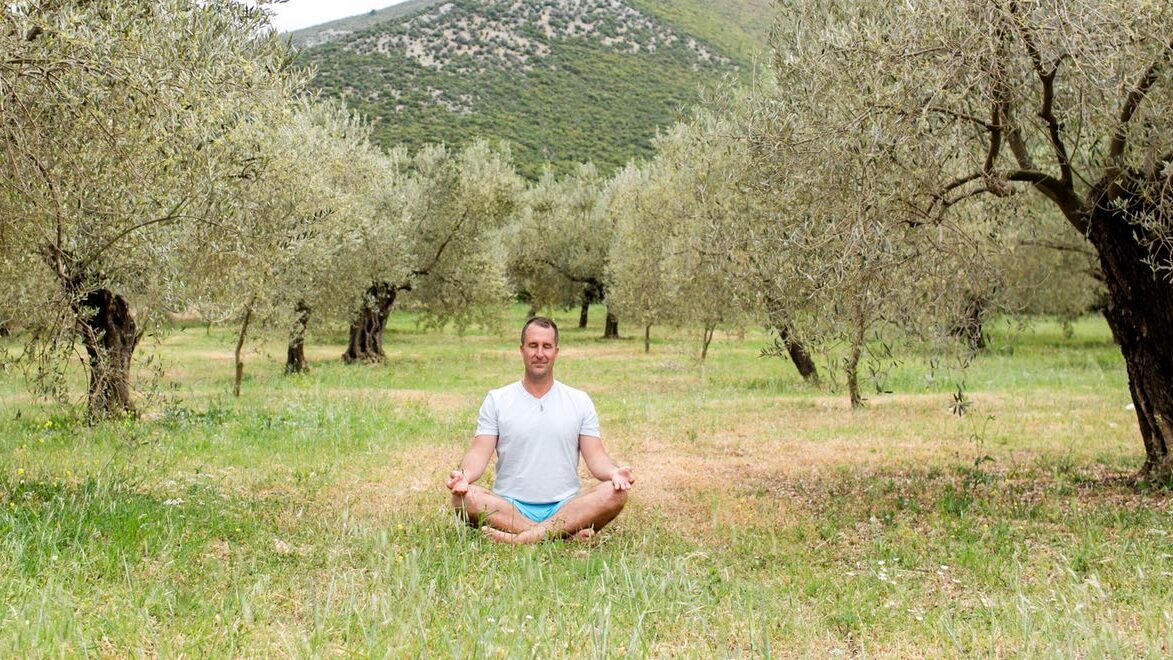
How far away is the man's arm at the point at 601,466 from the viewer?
694 centimetres

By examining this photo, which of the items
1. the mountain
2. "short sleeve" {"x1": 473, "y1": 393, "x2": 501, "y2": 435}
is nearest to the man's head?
"short sleeve" {"x1": 473, "y1": 393, "x2": 501, "y2": 435}

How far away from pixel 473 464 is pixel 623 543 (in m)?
1.29

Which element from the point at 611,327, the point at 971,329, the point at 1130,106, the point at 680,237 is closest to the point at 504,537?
the point at 971,329

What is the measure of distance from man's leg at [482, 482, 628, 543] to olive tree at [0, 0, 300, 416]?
3.53 meters

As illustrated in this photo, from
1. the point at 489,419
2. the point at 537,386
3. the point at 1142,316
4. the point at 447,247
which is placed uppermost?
the point at 447,247

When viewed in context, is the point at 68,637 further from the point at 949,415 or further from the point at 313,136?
the point at 313,136

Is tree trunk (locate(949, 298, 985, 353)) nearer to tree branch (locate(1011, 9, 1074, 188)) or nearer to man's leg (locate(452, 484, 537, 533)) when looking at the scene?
tree branch (locate(1011, 9, 1074, 188))

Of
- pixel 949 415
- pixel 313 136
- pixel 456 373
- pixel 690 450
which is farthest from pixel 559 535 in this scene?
pixel 456 373

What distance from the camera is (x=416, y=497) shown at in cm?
970

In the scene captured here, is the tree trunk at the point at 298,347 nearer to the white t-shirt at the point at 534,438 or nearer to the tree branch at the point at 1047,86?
the white t-shirt at the point at 534,438

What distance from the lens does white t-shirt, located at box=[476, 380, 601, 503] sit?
7289 mm

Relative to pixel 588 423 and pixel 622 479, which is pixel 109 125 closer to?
pixel 588 423

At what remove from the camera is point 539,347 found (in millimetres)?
7230

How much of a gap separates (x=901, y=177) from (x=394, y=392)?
16.5 metres
